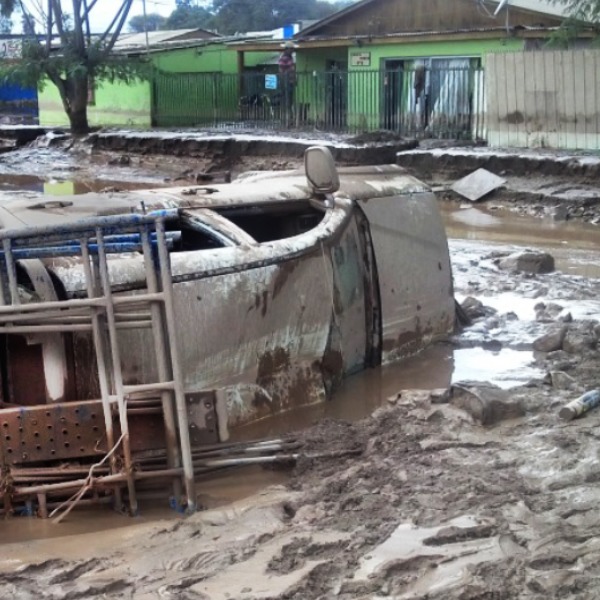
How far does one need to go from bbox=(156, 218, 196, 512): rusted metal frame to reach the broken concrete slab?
39.1 feet

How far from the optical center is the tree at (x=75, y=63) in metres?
26.5

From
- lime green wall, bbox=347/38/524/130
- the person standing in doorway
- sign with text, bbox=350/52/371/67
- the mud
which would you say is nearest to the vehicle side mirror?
the mud

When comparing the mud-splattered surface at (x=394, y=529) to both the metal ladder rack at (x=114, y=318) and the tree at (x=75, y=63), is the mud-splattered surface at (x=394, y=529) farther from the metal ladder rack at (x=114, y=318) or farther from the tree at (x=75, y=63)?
the tree at (x=75, y=63)

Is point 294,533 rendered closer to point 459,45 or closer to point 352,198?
point 352,198

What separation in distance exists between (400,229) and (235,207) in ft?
3.99

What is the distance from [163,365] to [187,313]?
600 millimetres

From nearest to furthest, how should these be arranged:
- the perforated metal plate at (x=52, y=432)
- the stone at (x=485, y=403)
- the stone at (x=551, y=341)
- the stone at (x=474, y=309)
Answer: the perforated metal plate at (x=52, y=432) → the stone at (x=485, y=403) → the stone at (x=551, y=341) → the stone at (x=474, y=309)

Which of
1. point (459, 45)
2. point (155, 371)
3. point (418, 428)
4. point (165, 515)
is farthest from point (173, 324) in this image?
point (459, 45)

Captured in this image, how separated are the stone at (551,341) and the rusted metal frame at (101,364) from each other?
3.65 metres

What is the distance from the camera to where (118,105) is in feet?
101

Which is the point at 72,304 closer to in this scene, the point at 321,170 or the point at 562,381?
the point at 321,170

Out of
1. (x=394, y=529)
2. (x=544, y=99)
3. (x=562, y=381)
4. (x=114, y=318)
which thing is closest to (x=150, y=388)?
(x=114, y=318)

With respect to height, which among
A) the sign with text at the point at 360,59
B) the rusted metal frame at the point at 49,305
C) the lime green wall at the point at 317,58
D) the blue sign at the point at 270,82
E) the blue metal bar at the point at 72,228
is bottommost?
the rusted metal frame at the point at 49,305

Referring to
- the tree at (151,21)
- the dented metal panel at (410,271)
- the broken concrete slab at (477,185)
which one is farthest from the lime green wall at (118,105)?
the tree at (151,21)
